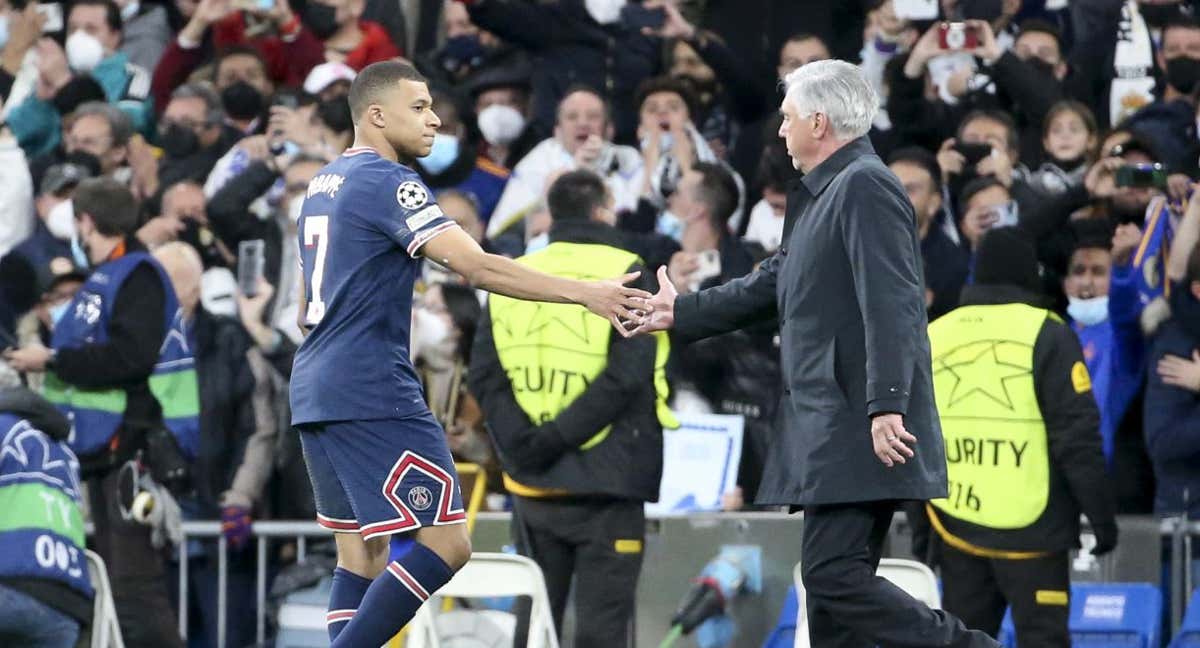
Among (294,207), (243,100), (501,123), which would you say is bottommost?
(294,207)

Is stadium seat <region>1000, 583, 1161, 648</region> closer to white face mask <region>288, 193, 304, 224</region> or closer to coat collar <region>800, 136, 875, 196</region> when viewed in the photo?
coat collar <region>800, 136, 875, 196</region>

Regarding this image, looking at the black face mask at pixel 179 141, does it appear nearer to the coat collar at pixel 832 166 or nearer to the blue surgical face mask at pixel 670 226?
the blue surgical face mask at pixel 670 226

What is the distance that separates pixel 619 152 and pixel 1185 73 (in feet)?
9.94

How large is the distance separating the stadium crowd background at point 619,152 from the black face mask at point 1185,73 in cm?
1

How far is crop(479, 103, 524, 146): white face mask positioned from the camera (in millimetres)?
13875

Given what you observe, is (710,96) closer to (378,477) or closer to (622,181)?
(622,181)

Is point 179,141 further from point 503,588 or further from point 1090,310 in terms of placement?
point 1090,310

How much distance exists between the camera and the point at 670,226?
40.4 ft

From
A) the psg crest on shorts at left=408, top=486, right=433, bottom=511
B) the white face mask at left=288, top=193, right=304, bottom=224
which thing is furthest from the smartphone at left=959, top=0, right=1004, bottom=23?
the psg crest on shorts at left=408, top=486, right=433, bottom=511

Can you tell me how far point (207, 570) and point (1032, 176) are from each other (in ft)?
15.2

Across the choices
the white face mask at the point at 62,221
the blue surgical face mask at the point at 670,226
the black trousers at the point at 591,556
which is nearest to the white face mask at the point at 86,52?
the white face mask at the point at 62,221

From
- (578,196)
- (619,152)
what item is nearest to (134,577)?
(578,196)

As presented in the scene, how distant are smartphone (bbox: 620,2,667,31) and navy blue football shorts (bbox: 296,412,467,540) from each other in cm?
670

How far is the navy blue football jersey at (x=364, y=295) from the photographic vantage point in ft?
24.5
